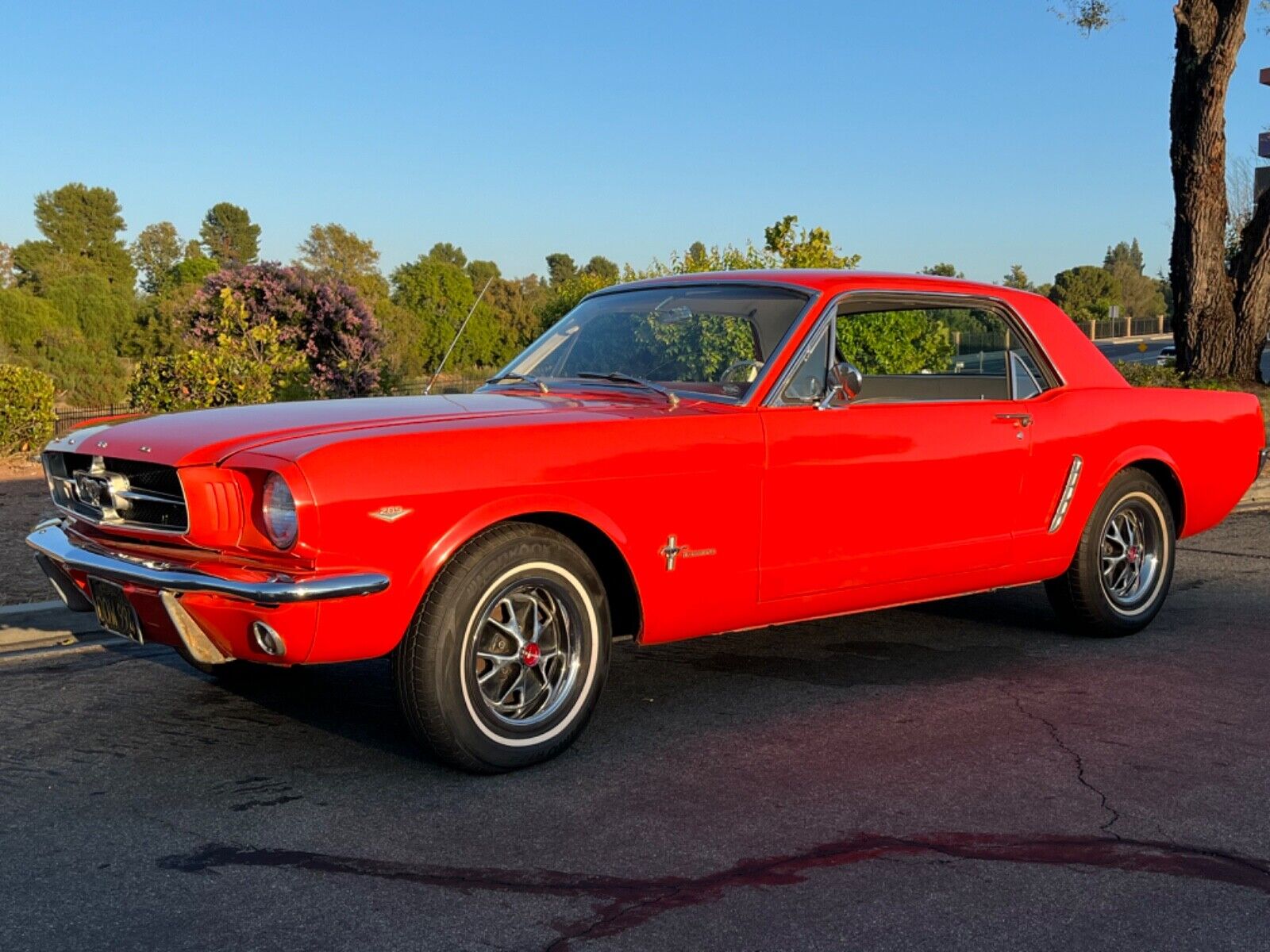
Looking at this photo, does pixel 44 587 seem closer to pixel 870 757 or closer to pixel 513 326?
pixel 870 757

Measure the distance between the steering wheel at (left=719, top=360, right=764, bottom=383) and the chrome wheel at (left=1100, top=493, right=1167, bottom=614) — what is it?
2.19m

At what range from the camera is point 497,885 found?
3447 mm

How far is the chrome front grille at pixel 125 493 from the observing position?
4.38 m

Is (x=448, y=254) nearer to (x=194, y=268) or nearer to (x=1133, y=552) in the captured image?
(x=194, y=268)

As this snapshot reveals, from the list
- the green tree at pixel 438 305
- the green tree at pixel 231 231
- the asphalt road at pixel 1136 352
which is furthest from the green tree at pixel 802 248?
the green tree at pixel 231 231

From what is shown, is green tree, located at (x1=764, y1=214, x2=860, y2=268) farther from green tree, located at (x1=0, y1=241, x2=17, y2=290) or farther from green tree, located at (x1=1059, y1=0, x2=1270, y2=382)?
green tree, located at (x1=0, y1=241, x2=17, y2=290)

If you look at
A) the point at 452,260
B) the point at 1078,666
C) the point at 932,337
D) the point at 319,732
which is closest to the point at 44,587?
the point at 319,732

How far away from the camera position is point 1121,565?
6.56 m

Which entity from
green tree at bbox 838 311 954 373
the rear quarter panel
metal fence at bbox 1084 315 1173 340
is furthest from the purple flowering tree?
metal fence at bbox 1084 315 1173 340

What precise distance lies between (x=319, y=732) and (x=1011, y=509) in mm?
3030

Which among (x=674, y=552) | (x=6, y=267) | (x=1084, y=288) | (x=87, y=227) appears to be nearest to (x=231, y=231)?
(x=87, y=227)

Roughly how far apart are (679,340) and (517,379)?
2.48ft

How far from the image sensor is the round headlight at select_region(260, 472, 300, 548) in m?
4.00

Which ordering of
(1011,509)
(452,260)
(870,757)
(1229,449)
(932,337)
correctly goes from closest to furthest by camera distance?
(870,757)
(1011,509)
(932,337)
(1229,449)
(452,260)
